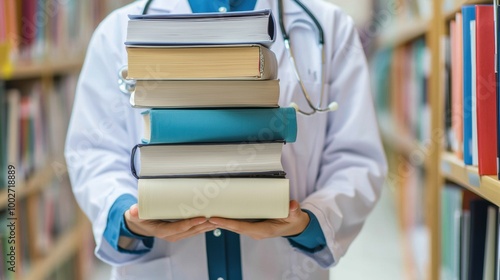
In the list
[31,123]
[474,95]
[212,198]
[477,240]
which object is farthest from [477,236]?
[31,123]

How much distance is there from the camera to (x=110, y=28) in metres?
1.19

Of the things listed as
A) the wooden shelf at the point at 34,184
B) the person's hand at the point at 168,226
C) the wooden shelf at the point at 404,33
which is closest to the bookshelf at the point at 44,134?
the wooden shelf at the point at 34,184

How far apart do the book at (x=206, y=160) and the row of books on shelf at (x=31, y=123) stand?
95 cm

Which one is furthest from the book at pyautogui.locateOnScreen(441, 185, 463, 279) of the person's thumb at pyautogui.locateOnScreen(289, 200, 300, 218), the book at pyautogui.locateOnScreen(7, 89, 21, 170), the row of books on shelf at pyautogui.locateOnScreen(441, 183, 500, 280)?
the book at pyautogui.locateOnScreen(7, 89, 21, 170)

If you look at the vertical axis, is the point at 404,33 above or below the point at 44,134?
above

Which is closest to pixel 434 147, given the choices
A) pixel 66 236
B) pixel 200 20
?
pixel 200 20

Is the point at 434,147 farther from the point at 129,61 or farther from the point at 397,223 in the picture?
the point at 397,223

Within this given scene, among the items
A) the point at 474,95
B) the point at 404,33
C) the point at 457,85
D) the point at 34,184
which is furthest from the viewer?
the point at 404,33

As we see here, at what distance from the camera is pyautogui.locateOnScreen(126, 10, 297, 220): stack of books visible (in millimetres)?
879

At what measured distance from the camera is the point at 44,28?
2260 mm

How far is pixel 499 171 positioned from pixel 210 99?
0.46 m

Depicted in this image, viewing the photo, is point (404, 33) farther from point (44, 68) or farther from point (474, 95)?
point (474, 95)

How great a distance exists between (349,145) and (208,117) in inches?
13.3

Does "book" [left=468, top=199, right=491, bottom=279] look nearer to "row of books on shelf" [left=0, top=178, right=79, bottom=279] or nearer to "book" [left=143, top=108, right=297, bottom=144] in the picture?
"book" [left=143, top=108, right=297, bottom=144]
